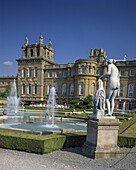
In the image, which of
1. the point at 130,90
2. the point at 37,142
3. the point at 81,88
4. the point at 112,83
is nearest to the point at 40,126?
the point at 37,142

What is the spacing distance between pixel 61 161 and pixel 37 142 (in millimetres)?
1453

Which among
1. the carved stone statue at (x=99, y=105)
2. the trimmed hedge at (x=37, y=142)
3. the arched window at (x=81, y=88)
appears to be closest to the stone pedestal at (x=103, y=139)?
the carved stone statue at (x=99, y=105)

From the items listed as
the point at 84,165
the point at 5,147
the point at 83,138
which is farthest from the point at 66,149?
the point at 5,147

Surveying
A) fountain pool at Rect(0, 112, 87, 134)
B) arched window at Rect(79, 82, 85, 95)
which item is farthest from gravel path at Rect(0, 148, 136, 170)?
arched window at Rect(79, 82, 85, 95)

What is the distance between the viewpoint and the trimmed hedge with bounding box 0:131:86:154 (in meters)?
8.15

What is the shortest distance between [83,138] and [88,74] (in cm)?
3773

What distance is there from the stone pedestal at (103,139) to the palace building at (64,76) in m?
39.1

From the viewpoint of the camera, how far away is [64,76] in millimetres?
53406

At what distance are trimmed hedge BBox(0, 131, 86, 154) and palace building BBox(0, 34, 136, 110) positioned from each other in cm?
3814

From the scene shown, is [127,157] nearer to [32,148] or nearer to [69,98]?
[32,148]

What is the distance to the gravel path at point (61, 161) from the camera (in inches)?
261

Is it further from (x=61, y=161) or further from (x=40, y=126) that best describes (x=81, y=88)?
(x=61, y=161)

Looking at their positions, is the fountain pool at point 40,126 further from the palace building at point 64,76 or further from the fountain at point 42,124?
the palace building at point 64,76

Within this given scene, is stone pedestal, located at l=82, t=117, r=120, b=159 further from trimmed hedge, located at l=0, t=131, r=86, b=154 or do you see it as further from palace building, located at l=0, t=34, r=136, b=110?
palace building, located at l=0, t=34, r=136, b=110
